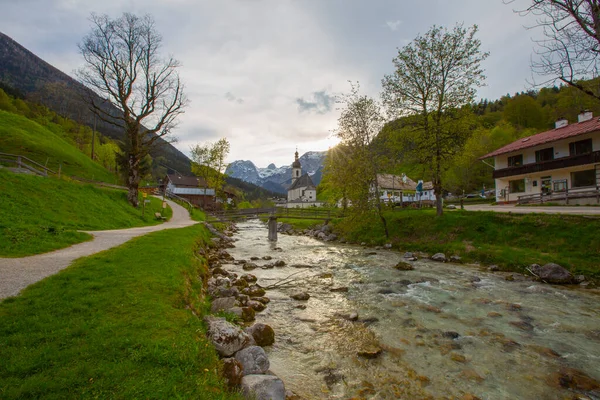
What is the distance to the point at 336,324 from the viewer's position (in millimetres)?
8664

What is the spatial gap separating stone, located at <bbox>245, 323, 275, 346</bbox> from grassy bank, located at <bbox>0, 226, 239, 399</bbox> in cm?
158

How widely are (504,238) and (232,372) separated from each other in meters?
19.4

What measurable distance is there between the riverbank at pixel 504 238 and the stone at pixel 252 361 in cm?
1516

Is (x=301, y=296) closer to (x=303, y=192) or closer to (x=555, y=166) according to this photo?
(x=555, y=166)

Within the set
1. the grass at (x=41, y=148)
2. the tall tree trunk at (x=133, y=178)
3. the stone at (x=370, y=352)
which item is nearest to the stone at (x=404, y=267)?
the stone at (x=370, y=352)

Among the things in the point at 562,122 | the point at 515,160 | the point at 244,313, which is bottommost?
the point at 244,313

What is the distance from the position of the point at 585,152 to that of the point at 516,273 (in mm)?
25853

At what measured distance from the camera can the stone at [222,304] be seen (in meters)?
8.78

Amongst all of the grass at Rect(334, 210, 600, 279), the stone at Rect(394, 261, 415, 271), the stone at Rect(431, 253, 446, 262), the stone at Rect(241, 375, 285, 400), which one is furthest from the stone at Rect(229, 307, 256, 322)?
the grass at Rect(334, 210, 600, 279)

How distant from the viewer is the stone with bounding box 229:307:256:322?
861cm

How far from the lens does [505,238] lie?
17891 millimetres

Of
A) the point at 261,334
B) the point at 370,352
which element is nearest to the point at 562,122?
the point at 370,352

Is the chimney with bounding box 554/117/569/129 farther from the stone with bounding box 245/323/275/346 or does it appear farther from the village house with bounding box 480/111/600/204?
the stone with bounding box 245/323/275/346

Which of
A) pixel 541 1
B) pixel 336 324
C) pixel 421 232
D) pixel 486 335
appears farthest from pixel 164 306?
pixel 421 232
